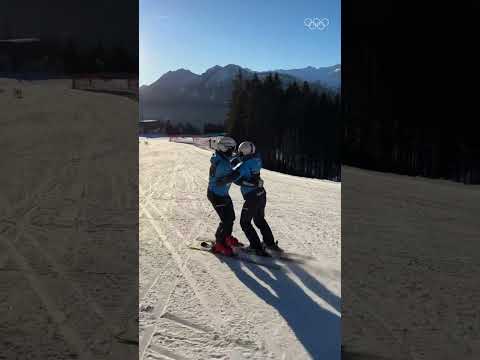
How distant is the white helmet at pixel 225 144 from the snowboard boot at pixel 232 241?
81cm

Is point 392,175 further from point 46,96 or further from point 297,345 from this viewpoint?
point 46,96

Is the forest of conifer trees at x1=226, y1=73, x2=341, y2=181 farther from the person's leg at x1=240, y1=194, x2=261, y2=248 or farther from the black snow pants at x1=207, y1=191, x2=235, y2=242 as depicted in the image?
the black snow pants at x1=207, y1=191, x2=235, y2=242

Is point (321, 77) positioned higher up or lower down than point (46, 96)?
lower down

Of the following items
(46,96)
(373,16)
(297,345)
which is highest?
(373,16)

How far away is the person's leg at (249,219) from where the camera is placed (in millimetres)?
2689

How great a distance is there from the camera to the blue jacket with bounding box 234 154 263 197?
2533 millimetres

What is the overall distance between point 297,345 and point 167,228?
1.54 meters

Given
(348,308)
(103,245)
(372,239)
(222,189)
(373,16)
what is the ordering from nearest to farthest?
(348,308), (222,189), (103,245), (372,239), (373,16)

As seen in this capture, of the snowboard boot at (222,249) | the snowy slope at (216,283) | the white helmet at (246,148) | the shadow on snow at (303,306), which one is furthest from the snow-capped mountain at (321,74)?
the snowboard boot at (222,249)

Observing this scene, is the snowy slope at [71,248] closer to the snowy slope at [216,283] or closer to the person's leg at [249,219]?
the snowy slope at [216,283]

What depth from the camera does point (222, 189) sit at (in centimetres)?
290

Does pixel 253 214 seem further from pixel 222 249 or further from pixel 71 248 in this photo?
pixel 71 248

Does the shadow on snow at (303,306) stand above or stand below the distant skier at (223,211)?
below

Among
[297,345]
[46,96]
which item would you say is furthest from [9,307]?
[46,96]
